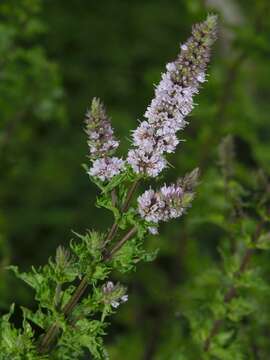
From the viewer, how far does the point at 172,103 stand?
8.31 ft

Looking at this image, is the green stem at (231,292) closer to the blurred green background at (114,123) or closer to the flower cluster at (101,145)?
the blurred green background at (114,123)

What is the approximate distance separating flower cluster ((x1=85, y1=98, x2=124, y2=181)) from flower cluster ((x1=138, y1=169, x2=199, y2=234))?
0.18m

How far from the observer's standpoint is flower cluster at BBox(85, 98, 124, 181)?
2711 millimetres

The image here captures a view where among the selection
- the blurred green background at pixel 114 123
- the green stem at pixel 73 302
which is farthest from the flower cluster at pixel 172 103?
the blurred green background at pixel 114 123

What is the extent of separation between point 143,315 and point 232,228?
8.56ft

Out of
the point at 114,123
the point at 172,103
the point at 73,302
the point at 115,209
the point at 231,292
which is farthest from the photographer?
the point at 114,123

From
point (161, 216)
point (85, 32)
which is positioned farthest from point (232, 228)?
point (85, 32)

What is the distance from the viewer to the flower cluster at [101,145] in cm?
271

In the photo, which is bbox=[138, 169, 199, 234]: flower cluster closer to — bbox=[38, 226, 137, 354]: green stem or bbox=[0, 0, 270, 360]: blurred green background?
bbox=[38, 226, 137, 354]: green stem

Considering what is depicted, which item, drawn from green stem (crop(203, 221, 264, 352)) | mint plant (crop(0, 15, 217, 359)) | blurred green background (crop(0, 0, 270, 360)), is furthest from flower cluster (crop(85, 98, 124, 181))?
green stem (crop(203, 221, 264, 352))

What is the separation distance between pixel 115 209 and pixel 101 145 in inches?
10.8

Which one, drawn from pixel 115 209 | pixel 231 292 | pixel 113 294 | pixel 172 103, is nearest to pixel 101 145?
pixel 115 209

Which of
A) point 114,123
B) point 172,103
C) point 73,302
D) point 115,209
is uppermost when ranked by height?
point 114,123

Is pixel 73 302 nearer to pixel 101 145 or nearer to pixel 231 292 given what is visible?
pixel 101 145
